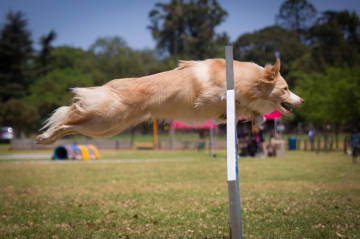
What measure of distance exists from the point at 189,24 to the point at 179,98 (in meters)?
61.2

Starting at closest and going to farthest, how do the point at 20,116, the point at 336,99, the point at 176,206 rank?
the point at 176,206 < the point at 336,99 < the point at 20,116

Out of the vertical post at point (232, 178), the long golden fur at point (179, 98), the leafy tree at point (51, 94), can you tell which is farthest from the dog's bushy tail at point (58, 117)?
the leafy tree at point (51, 94)

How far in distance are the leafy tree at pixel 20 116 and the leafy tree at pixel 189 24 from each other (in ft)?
91.6

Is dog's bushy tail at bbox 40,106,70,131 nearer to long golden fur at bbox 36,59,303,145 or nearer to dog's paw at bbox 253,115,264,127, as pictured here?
long golden fur at bbox 36,59,303,145

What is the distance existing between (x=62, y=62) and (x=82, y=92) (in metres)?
82.9

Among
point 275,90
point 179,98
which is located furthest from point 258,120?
point 179,98

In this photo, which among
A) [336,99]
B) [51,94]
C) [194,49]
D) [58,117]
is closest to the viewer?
[58,117]

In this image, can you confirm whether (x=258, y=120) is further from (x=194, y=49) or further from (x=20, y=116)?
(x=194, y=49)

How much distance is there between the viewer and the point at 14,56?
203 ft

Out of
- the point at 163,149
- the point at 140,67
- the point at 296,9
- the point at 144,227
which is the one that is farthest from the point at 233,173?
the point at 296,9

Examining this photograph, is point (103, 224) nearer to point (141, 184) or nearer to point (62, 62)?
point (141, 184)

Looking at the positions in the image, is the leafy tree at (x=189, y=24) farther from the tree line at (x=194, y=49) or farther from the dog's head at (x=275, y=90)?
the dog's head at (x=275, y=90)

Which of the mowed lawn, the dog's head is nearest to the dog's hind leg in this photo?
the mowed lawn

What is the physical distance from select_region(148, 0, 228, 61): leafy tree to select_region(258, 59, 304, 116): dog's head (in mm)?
55748
